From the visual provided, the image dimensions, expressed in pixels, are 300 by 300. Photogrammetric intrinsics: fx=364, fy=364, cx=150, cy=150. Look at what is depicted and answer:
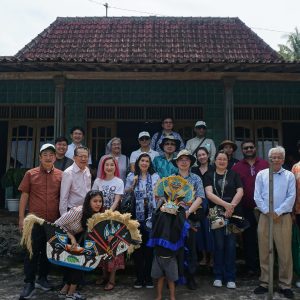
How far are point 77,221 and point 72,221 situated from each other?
0.06m

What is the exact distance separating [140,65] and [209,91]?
91.2 inches

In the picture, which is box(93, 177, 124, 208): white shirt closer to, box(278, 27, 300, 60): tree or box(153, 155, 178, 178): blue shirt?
box(153, 155, 178, 178): blue shirt

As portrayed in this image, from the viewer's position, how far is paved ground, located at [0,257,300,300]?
166 inches

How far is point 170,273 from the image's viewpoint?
403 centimetres

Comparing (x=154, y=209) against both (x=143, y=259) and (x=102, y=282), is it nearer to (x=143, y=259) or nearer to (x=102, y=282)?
(x=143, y=259)

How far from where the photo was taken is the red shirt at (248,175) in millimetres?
4875

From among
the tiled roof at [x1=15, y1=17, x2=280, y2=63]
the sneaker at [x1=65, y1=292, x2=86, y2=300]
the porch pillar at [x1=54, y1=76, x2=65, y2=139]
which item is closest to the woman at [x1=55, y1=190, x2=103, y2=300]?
the sneaker at [x1=65, y1=292, x2=86, y2=300]

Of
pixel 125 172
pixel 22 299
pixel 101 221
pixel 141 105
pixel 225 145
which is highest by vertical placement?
pixel 141 105

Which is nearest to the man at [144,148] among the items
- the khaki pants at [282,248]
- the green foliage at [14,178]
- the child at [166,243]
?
the child at [166,243]

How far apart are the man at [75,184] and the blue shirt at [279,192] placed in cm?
210

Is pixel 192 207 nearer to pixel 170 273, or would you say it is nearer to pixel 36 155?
pixel 170 273

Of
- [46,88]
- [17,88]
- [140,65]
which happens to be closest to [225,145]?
[140,65]

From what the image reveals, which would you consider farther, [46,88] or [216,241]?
[46,88]

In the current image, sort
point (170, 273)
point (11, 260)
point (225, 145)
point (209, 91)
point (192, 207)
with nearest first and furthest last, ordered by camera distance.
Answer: point (170, 273) → point (192, 207) → point (225, 145) → point (11, 260) → point (209, 91)
